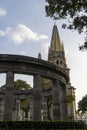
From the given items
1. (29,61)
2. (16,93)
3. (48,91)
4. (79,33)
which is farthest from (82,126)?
(16,93)

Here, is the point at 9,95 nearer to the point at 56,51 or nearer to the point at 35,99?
the point at 35,99

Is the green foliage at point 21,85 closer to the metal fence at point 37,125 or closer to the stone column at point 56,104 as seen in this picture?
the stone column at point 56,104

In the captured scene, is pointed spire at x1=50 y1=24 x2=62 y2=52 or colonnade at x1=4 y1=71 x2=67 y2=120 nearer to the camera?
colonnade at x1=4 y1=71 x2=67 y2=120

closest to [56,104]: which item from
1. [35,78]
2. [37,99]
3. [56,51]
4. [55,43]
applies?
[37,99]

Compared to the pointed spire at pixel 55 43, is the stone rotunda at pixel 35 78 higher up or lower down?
lower down

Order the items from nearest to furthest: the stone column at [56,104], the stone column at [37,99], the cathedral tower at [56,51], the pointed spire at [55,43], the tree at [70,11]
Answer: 1. the tree at [70,11]
2. the stone column at [37,99]
3. the stone column at [56,104]
4. the pointed spire at [55,43]
5. the cathedral tower at [56,51]

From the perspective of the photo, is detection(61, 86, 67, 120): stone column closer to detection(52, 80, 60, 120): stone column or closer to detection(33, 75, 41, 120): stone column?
detection(52, 80, 60, 120): stone column

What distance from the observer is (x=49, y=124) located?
2384cm

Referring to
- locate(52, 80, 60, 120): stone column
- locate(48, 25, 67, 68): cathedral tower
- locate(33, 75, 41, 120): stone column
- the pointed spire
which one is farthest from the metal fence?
Answer: the pointed spire

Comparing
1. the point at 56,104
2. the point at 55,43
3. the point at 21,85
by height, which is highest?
the point at 55,43

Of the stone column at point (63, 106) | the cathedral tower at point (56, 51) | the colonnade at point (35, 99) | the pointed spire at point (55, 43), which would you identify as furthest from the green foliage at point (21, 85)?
the pointed spire at point (55, 43)

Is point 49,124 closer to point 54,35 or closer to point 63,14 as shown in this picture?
point 63,14

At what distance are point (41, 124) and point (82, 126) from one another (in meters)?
6.51

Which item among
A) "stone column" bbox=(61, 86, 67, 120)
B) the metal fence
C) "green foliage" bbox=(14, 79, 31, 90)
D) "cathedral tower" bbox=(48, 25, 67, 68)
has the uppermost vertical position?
"cathedral tower" bbox=(48, 25, 67, 68)
